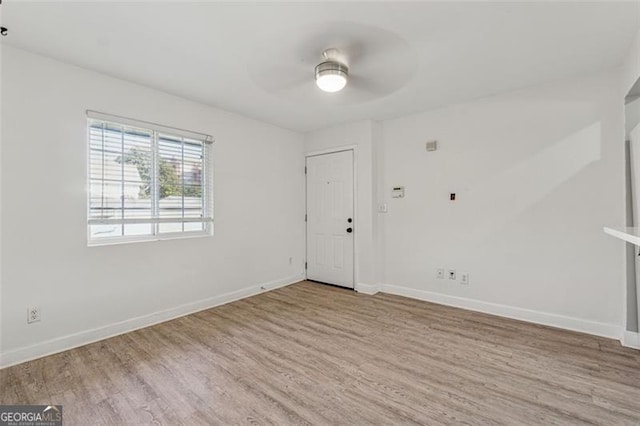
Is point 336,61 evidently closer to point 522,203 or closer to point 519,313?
point 522,203

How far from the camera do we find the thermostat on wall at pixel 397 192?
399 centimetres

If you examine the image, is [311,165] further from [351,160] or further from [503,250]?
A: [503,250]

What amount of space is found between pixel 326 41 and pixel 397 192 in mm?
2390

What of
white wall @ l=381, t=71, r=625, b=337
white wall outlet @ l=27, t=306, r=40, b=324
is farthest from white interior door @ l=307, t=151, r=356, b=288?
white wall outlet @ l=27, t=306, r=40, b=324

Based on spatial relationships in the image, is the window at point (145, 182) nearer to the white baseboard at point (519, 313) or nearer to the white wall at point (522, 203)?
the white wall at point (522, 203)

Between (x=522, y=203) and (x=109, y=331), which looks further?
(x=522, y=203)

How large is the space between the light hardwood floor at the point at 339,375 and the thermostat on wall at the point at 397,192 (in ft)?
5.48

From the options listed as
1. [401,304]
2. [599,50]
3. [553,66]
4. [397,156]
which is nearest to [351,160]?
[397,156]

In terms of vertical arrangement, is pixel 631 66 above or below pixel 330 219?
above

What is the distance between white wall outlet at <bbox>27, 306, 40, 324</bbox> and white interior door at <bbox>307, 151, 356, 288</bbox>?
329 centimetres

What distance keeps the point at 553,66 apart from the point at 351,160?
7.92ft

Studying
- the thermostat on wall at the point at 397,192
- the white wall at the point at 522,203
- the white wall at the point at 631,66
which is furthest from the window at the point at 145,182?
the white wall at the point at 631,66

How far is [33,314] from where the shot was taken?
2311mm

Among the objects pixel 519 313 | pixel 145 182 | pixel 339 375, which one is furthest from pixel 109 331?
pixel 519 313
